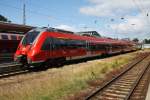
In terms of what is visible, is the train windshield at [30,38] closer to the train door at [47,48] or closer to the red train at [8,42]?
the train door at [47,48]

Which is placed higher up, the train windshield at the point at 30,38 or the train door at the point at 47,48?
the train windshield at the point at 30,38

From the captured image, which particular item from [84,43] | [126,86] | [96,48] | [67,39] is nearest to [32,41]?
[67,39]

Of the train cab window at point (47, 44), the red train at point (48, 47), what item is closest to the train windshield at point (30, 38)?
the red train at point (48, 47)

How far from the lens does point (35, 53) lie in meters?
20.3

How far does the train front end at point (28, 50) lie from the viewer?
20234 millimetres

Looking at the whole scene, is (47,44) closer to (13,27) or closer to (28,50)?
(28,50)

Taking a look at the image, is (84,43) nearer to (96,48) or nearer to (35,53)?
(96,48)

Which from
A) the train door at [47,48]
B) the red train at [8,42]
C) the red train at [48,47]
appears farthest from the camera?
the red train at [8,42]

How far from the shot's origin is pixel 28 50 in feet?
68.0

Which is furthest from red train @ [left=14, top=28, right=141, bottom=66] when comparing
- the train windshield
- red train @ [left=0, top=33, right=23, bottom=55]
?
red train @ [left=0, top=33, right=23, bottom=55]

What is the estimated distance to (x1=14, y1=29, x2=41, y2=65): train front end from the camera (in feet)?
66.4

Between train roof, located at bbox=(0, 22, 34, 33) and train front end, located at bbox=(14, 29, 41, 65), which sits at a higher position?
train roof, located at bbox=(0, 22, 34, 33)

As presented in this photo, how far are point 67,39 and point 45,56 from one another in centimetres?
539

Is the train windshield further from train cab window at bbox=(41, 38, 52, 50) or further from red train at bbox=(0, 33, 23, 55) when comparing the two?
red train at bbox=(0, 33, 23, 55)
